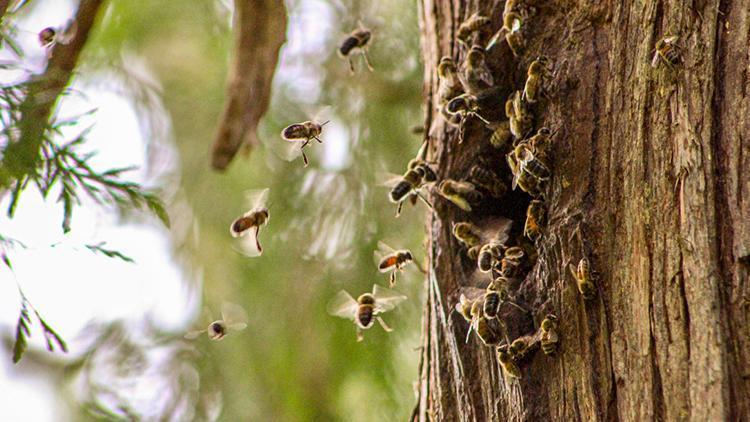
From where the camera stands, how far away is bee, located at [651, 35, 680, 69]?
2.44 meters

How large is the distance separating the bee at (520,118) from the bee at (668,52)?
0.39 m

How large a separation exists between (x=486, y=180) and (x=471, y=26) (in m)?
0.52

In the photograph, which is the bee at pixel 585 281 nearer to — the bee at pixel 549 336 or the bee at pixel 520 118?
the bee at pixel 549 336

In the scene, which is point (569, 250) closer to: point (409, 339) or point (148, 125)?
point (409, 339)

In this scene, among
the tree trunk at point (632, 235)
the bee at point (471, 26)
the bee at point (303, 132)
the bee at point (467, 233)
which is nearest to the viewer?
the tree trunk at point (632, 235)

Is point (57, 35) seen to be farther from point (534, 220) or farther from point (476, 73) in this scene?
point (534, 220)

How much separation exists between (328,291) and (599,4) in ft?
9.67

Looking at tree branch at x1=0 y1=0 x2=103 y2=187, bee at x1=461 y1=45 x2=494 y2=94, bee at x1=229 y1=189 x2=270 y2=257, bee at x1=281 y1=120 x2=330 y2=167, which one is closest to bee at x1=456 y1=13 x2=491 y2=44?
bee at x1=461 y1=45 x2=494 y2=94

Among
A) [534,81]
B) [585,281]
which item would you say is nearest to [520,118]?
[534,81]

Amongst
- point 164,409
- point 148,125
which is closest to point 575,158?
point 164,409

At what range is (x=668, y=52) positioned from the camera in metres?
2.44

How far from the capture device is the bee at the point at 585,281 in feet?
7.75

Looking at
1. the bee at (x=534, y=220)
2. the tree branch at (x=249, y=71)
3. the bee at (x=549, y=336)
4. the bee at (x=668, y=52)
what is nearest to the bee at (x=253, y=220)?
the tree branch at (x=249, y=71)

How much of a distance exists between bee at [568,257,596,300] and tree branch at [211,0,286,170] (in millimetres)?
1413
